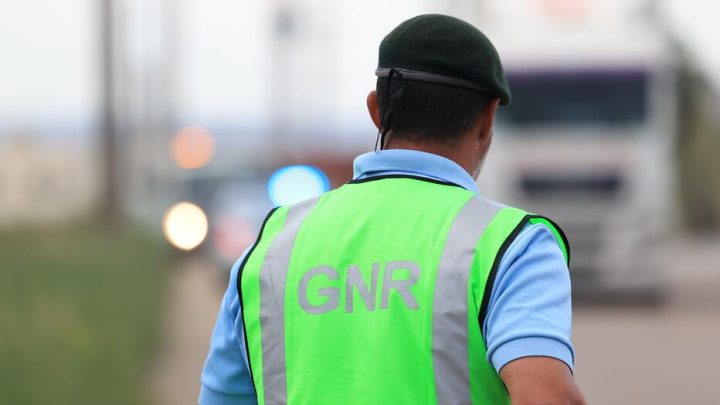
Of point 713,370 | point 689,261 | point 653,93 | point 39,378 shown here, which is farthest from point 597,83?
point 689,261

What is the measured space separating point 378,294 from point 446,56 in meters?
0.45

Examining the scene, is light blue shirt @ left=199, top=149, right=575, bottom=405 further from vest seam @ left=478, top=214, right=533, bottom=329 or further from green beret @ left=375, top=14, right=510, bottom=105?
green beret @ left=375, top=14, right=510, bottom=105

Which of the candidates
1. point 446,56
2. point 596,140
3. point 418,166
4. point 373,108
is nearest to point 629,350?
point 596,140

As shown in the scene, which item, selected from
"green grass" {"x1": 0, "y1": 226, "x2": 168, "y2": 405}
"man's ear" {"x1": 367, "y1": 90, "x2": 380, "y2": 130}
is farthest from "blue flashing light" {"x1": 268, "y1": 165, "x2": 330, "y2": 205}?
"man's ear" {"x1": 367, "y1": 90, "x2": 380, "y2": 130}

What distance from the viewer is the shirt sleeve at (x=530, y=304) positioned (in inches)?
101

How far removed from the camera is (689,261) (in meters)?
33.3

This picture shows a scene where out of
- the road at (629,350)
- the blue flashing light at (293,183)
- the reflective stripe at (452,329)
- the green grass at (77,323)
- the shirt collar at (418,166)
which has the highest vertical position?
the shirt collar at (418,166)

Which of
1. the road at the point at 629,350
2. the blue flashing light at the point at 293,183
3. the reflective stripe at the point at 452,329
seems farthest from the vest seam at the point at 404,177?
the blue flashing light at the point at 293,183

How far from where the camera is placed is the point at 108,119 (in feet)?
87.1

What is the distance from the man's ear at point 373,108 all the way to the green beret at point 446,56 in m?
0.13

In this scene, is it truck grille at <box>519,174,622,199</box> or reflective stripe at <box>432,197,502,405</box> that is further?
truck grille at <box>519,174,622,199</box>

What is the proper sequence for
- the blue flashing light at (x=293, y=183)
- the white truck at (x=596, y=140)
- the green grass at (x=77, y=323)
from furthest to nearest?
the blue flashing light at (x=293, y=183) → the white truck at (x=596, y=140) → the green grass at (x=77, y=323)

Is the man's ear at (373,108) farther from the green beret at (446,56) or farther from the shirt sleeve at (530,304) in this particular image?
the shirt sleeve at (530,304)

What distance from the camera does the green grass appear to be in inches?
327
